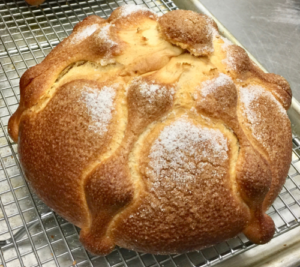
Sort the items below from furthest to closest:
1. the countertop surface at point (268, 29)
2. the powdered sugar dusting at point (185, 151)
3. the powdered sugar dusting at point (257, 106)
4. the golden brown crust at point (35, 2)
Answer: the countertop surface at point (268, 29), the golden brown crust at point (35, 2), the powdered sugar dusting at point (257, 106), the powdered sugar dusting at point (185, 151)

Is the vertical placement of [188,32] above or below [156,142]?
above

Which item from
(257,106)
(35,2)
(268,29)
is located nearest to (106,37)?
(257,106)

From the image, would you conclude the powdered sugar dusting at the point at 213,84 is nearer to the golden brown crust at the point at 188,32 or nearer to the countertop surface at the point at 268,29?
the golden brown crust at the point at 188,32

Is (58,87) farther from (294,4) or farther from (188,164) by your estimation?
(294,4)

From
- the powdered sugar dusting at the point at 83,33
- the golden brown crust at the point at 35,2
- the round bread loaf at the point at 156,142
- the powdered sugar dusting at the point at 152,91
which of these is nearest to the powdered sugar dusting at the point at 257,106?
the round bread loaf at the point at 156,142

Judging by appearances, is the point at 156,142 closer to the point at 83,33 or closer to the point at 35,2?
the point at 83,33

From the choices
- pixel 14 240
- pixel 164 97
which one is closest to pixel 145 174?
pixel 164 97

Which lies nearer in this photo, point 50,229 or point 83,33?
point 50,229
